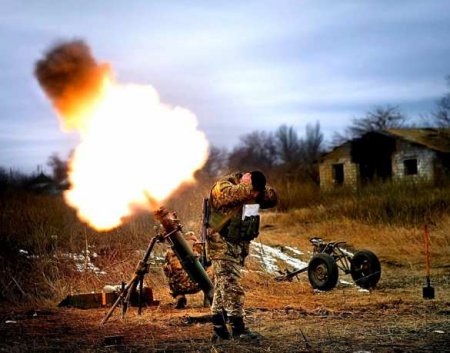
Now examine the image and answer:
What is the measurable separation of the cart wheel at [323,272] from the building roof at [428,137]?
27.7m

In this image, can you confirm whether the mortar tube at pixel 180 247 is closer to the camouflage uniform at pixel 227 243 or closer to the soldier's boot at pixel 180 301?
the soldier's boot at pixel 180 301

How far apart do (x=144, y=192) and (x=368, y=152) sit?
34.5 metres

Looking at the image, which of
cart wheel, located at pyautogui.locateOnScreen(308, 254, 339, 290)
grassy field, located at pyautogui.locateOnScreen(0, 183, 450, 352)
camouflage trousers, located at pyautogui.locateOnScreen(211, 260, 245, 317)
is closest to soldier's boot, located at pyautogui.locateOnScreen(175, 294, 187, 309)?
grassy field, located at pyautogui.locateOnScreen(0, 183, 450, 352)

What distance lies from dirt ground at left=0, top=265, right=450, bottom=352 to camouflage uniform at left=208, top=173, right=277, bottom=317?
0.50 metres

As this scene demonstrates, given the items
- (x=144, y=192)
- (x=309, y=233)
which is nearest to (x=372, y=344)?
(x=144, y=192)

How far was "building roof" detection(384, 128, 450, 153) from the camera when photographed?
39094 millimetres

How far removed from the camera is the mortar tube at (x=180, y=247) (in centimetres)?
967

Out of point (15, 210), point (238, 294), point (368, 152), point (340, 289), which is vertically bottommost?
point (340, 289)

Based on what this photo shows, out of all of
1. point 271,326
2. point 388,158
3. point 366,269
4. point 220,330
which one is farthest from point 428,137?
point 220,330

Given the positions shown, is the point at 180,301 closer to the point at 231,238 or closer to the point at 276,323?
the point at 276,323

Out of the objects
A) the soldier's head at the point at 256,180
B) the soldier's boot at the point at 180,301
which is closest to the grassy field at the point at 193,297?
the soldier's boot at the point at 180,301

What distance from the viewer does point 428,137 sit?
41.7 m

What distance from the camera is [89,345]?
299 inches

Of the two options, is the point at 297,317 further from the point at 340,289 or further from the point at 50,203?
the point at 50,203
